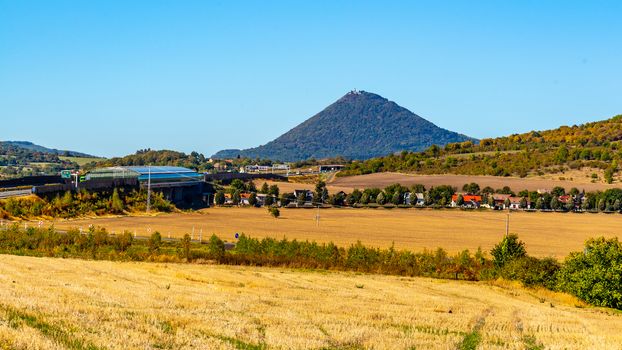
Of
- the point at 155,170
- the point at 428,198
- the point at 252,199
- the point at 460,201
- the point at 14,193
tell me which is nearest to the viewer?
the point at 14,193

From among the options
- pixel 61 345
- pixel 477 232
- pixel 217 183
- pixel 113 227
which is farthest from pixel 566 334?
pixel 217 183

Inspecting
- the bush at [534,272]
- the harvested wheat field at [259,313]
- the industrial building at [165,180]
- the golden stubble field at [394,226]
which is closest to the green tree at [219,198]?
the industrial building at [165,180]

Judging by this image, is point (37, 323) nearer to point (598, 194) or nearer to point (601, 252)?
point (601, 252)

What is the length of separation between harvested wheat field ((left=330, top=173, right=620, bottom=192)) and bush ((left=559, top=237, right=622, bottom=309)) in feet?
351

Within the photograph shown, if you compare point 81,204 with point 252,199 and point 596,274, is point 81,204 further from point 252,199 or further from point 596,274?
point 596,274

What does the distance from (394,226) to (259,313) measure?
268ft

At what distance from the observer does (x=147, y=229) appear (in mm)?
90125

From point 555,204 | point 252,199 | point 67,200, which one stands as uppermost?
point 555,204

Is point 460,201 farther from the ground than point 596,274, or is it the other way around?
point 460,201

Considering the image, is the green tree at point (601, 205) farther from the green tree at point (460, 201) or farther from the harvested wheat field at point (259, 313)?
the harvested wheat field at point (259, 313)

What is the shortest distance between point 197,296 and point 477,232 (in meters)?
74.3

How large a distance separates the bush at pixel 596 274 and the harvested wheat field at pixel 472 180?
107m

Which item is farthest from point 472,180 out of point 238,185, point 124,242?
point 124,242

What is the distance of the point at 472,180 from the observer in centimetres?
17575
